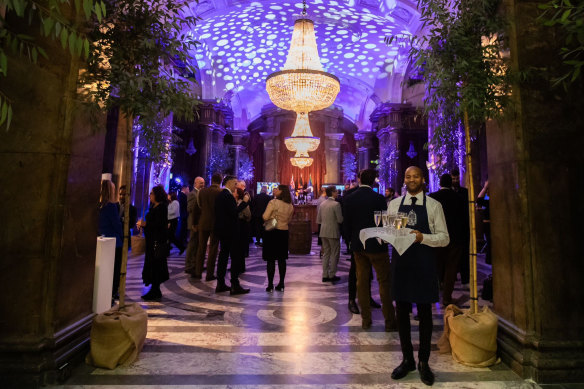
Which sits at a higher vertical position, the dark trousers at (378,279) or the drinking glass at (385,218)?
the drinking glass at (385,218)

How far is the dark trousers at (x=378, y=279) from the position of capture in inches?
124

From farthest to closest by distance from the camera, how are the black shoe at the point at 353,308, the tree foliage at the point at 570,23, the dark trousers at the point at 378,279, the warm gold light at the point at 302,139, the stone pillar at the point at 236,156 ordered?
the stone pillar at the point at 236,156
the warm gold light at the point at 302,139
the black shoe at the point at 353,308
the dark trousers at the point at 378,279
the tree foliage at the point at 570,23

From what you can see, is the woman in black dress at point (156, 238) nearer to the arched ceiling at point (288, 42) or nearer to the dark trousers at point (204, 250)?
the dark trousers at point (204, 250)

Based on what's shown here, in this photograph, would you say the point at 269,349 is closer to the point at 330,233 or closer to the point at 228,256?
the point at 228,256

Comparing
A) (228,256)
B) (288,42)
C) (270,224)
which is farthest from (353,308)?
(288,42)

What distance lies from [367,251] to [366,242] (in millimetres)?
91

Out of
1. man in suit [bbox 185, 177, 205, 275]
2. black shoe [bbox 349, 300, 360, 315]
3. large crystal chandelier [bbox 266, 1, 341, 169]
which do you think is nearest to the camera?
black shoe [bbox 349, 300, 360, 315]

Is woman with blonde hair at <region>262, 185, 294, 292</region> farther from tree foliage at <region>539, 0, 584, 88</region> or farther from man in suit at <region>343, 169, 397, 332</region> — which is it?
tree foliage at <region>539, 0, 584, 88</region>

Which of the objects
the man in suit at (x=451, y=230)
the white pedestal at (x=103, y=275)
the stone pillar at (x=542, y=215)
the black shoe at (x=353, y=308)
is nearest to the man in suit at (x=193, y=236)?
the white pedestal at (x=103, y=275)

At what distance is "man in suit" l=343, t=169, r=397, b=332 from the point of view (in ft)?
10.4

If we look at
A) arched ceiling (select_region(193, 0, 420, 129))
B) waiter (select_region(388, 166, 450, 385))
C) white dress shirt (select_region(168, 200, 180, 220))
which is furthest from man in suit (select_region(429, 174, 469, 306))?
arched ceiling (select_region(193, 0, 420, 129))

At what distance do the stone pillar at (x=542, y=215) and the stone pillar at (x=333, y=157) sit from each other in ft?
61.9

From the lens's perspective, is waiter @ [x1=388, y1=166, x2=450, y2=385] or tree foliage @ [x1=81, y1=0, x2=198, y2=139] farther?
tree foliage @ [x1=81, y1=0, x2=198, y2=139]

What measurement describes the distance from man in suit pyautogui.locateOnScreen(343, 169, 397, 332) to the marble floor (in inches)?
8.5
